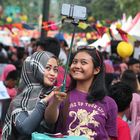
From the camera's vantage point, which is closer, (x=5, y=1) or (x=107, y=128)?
(x=107, y=128)

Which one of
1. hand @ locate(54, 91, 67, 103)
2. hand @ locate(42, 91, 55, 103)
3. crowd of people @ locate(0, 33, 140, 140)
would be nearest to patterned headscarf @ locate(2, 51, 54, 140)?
crowd of people @ locate(0, 33, 140, 140)

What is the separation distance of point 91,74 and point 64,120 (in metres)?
0.43

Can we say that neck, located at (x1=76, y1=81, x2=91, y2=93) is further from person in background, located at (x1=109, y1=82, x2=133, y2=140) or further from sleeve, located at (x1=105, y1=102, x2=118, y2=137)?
person in background, located at (x1=109, y1=82, x2=133, y2=140)

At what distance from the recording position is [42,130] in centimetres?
386

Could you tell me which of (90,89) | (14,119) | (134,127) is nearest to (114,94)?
(134,127)

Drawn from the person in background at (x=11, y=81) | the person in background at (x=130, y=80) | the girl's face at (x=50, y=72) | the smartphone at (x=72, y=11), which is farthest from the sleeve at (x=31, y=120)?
the person in background at (x=11, y=81)

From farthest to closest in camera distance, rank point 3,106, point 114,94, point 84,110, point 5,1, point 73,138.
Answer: point 5,1
point 3,106
point 114,94
point 84,110
point 73,138

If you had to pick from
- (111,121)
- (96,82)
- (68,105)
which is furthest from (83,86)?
(111,121)

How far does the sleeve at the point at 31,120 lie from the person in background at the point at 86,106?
63mm

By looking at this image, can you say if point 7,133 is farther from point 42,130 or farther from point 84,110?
point 84,110

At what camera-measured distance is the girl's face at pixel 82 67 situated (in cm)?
394

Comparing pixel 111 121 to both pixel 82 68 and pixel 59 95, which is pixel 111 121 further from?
pixel 59 95

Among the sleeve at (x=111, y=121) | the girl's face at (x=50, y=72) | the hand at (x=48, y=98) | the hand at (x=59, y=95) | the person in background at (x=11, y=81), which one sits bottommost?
the person in background at (x=11, y=81)

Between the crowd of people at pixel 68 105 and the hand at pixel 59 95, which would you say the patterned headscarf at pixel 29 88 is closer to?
the crowd of people at pixel 68 105
